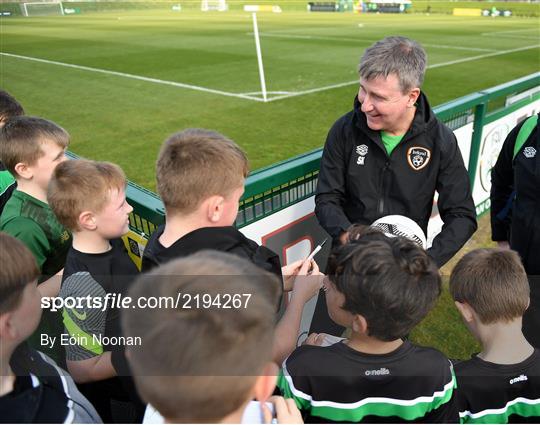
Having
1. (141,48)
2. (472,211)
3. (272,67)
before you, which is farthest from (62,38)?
(472,211)

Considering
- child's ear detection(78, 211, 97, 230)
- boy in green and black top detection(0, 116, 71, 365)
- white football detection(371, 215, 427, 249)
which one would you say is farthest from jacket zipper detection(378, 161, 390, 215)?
boy in green and black top detection(0, 116, 71, 365)

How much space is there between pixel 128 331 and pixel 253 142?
7.93 metres

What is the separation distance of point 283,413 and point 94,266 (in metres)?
1.05

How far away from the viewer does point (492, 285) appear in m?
1.90

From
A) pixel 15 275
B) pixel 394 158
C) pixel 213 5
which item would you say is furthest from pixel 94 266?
pixel 213 5

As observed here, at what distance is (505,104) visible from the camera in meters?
5.32

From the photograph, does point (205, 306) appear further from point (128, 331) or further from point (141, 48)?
point (141, 48)

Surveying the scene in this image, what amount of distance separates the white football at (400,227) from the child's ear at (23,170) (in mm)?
1928

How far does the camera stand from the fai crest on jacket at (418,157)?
2.52 m

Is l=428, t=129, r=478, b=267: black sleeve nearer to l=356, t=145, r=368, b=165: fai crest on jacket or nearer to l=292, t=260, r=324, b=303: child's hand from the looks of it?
l=356, t=145, r=368, b=165: fai crest on jacket

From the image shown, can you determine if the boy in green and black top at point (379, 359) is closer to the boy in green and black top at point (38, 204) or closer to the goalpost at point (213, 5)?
the boy in green and black top at point (38, 204)

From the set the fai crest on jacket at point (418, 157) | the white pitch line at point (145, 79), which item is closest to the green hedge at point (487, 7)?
the white pitch line at point (145, 79)

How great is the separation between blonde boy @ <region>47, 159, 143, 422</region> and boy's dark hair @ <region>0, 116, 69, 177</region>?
1.58ft

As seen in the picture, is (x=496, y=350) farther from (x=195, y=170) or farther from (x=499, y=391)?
(x=195, y=170)
